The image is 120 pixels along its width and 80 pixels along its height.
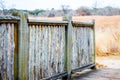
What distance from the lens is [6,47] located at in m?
5.21

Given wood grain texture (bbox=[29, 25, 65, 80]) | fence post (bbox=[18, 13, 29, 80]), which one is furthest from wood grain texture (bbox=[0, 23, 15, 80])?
wood grain texture (bbox=[29, 25, 65, 80])

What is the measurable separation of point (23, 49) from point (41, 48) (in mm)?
774

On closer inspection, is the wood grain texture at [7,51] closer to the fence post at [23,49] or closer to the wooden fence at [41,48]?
the wooden fence at [41,48]

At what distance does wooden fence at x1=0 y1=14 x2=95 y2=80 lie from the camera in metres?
5.29

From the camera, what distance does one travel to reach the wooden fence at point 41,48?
208 inches

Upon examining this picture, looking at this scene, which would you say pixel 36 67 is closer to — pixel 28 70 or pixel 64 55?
pixel 28 70

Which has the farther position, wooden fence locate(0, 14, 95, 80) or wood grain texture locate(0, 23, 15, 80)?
wooden fence locate(0, 14, 95, 80)

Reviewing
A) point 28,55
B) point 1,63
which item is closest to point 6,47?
point 1,63

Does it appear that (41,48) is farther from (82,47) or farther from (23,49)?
(82,47)

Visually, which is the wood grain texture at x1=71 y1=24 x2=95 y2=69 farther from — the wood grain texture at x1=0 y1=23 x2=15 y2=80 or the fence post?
the wood grain texture at x1=0 y1=23 x2=15 y2=80

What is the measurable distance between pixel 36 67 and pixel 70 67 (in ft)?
5.37

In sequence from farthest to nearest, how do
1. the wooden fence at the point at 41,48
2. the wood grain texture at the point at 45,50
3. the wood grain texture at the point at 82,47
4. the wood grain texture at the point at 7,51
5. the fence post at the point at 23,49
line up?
the wood grain texture at the point at 82,47
the wood grain texture at the point at 45,50
the fence post at the point at 23,49
the wooden fence at the point at 41,48
the wood grain texture at the point at 7,51

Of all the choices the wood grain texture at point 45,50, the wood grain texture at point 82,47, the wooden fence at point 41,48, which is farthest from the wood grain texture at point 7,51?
the wood grain texture at point 82,47

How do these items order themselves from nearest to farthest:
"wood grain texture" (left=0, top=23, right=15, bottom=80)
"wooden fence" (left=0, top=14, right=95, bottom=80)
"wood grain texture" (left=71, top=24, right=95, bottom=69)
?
1. "wood grain texture" (left=0, top=23, right=15, bottom=80)
2. "wooden fence" (left=0, top=14, right=95, bottom=80)
3. "wood grain texture" (left=71, top=24, right=95, bottom=69)
